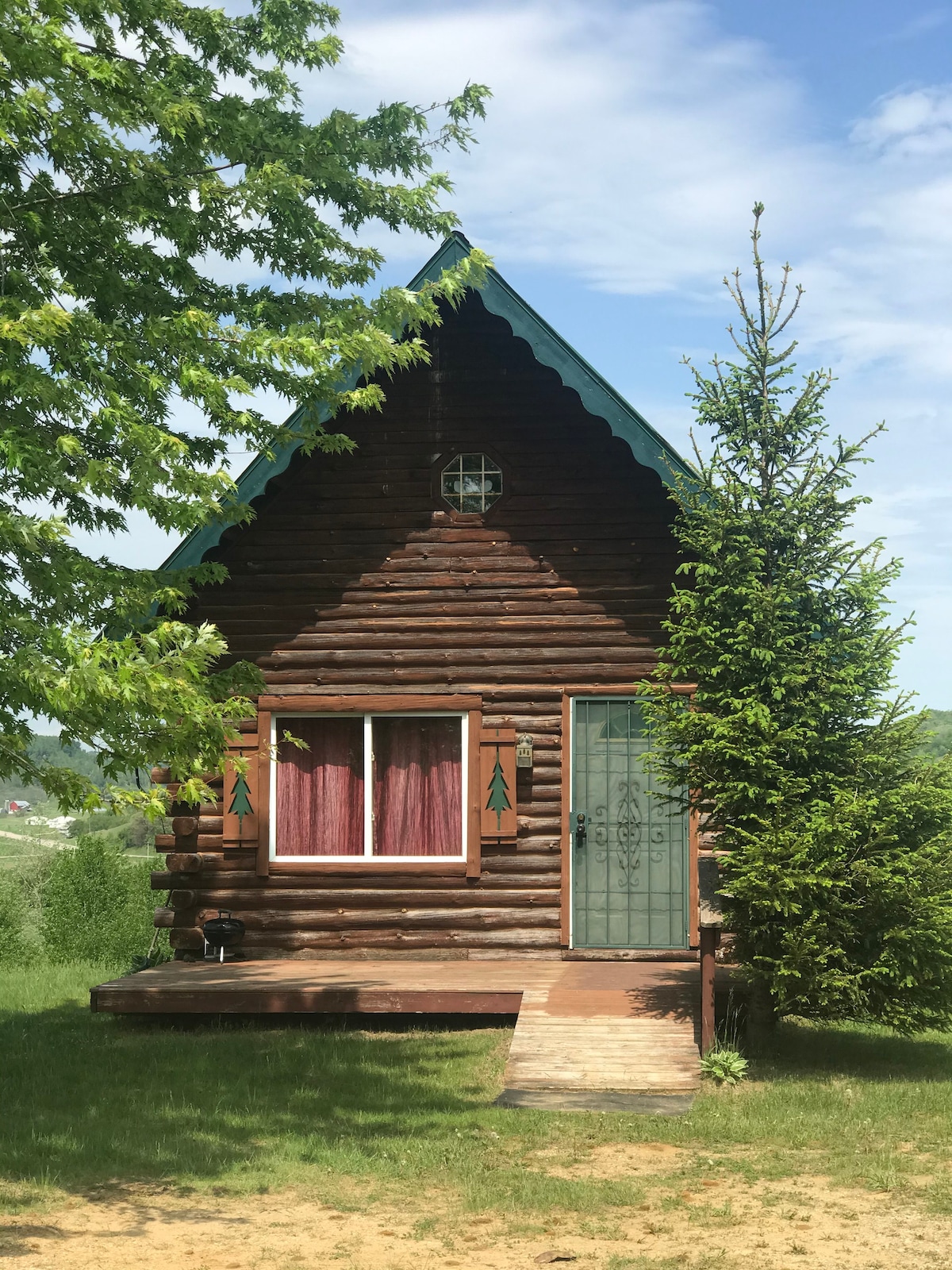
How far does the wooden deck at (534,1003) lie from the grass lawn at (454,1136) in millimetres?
302

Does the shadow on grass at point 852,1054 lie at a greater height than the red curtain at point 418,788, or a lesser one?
lesser

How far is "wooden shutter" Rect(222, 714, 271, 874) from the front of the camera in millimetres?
13664

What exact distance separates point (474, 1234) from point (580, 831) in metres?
6.68

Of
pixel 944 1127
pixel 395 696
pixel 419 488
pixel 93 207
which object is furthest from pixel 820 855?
pixel 93 207

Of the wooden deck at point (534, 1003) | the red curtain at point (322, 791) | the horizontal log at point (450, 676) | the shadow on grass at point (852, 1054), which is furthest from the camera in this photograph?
the red curtain at point (322, 791)

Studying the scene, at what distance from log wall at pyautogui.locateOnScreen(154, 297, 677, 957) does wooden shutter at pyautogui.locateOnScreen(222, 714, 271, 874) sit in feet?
0.73

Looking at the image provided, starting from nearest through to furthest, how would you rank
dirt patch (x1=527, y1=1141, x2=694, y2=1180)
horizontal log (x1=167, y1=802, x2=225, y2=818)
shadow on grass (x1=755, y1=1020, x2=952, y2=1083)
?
dirt patch (x1=527, y1=1141, x2=694, y2=1180) → shadow on grass (x1=755, y1=1020, x2=952, y2=1083) → horizontal log (x1=167, y1=802, x2=225, y2=818)

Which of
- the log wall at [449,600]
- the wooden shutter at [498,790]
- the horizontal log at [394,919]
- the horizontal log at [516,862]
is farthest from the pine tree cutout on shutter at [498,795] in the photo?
the horizontal log at [394,919]

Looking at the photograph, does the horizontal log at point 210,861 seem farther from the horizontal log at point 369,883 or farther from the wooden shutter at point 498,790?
the wooden shutter at point 498,790

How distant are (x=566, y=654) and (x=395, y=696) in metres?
1.75

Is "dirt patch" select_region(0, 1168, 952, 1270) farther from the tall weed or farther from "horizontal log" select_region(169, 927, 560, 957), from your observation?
the tall weed

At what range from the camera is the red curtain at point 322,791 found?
1374 centimetres

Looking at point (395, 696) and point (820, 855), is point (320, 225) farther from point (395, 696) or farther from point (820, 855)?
point (820, 855)

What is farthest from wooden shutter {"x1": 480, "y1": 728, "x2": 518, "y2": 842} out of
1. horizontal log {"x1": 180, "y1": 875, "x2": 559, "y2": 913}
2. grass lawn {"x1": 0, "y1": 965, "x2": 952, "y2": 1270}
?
grass lawn {"x1": 0, "y1": 965, "x2": 952, "y2": 1270}
